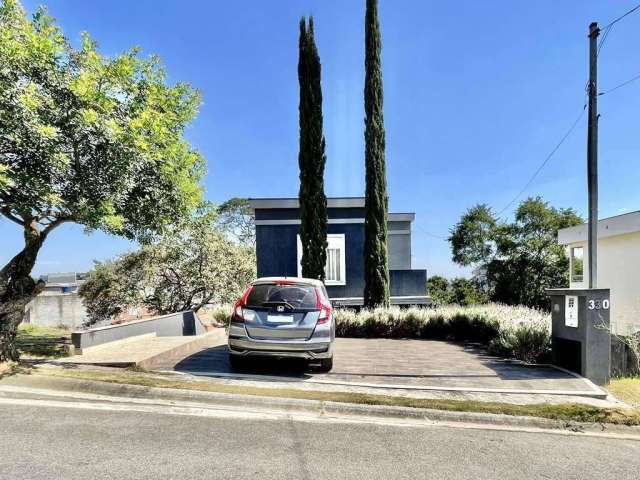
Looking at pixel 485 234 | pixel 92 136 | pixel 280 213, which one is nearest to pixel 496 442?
pixel 92 136

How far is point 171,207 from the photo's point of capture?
30.0 feet

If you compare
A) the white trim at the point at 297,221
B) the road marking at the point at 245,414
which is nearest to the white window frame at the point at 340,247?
the white trim at the point at 297,221

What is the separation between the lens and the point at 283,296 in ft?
24.3

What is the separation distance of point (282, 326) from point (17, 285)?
17.6 feet

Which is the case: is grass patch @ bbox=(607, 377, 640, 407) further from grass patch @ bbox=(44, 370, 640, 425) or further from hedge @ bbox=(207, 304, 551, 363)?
hedge @ bbox=(207, 304, 551, 363)

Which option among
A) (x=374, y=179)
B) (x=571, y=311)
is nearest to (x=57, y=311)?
(x=374, y=179)

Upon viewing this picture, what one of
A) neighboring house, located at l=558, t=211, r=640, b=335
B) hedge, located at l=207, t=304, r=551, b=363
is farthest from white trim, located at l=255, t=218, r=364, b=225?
neighboring house, located at l=558, t=211, r=640, b=335

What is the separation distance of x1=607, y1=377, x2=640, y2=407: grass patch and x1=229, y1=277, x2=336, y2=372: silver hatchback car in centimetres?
457

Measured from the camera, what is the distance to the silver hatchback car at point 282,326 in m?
7.15

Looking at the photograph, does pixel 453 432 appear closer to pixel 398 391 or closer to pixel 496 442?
pixel 496 442

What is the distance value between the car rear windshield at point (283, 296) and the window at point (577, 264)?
53.2ft

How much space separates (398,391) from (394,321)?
242 inches

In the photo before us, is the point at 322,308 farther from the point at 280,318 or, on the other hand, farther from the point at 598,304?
the point at 598,304

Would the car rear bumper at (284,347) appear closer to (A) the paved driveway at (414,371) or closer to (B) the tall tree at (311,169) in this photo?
(A) the paved driveway at (414,371)
